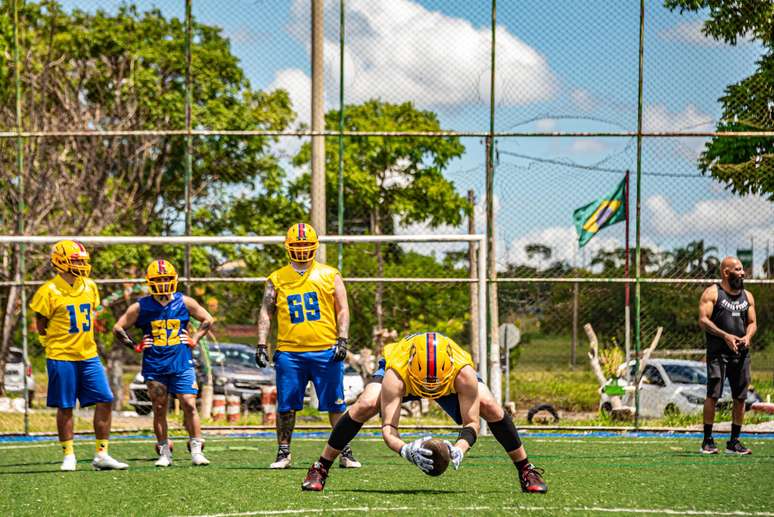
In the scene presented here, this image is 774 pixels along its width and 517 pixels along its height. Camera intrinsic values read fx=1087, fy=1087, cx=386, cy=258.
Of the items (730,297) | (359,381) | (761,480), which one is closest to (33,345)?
(359,381)

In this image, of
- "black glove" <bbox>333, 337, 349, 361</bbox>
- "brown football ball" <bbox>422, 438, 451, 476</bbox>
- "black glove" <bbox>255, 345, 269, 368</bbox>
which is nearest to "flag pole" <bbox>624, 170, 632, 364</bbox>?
"black glove" <bbox>333, 337, 349, 361</bbox>

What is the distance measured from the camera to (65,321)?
9711 millimetres

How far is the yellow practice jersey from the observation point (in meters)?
9.70

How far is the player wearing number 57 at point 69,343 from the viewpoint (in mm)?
9586

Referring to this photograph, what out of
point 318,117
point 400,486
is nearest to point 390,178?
point 318,117

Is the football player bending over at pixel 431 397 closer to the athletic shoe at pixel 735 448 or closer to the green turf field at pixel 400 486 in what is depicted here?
the green turf field at pixel 400 486

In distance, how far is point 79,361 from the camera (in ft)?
31.9

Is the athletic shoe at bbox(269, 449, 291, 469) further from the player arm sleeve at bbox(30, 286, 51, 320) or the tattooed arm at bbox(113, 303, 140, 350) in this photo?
the player arm sleeve at bbox(30, 286, 51, 320)

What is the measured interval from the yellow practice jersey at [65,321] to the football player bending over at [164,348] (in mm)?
307

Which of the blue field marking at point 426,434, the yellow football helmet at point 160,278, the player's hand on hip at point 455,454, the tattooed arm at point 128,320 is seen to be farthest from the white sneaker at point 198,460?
the player's hand on hip at point 455,454

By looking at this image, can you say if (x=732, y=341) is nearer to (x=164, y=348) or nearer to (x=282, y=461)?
(x=282, y=461)

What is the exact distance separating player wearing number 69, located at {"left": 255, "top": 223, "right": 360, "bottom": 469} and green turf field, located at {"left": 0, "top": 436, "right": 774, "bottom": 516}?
63 centimetres

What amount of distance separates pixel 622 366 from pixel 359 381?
395 cm

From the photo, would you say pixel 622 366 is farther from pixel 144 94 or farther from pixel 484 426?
pixel 144 94
